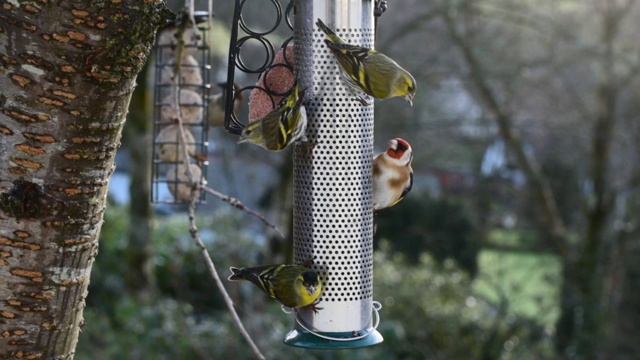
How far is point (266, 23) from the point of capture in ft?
28.5

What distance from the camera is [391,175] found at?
2885mm

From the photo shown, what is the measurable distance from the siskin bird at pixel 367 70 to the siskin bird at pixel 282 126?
0.17 metres

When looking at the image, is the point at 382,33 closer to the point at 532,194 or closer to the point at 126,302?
the point at 532,194

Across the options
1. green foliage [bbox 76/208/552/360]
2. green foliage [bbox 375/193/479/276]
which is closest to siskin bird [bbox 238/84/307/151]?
green foliage [bbox 76/208/552/360]

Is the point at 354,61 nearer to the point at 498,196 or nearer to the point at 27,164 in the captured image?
the point at 27,164

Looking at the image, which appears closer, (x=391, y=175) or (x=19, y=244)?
(x=19, y=244)

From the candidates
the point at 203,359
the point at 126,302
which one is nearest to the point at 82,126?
the point at 203,359

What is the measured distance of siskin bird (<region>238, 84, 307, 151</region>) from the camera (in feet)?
8.30

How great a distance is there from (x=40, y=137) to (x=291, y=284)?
38.6 inches

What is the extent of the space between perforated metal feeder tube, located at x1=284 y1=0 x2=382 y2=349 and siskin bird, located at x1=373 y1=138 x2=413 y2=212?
9cm

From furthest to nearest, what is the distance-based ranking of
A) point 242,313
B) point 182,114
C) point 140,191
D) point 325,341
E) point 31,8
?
point 140,191 → point 242,313 → point 182,114 → point 325,341 → point 31,8

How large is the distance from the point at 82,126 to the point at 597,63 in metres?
7.29

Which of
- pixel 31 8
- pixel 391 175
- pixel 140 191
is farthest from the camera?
pixel 140 191

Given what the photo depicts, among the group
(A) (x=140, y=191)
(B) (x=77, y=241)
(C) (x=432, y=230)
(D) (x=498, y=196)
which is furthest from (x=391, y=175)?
(C) (x=432, y=230)
